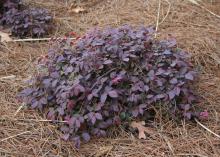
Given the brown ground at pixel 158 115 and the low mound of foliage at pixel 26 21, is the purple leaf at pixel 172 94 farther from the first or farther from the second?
the low mound of foliage at pixel 26 21

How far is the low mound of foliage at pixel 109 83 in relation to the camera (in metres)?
2.62

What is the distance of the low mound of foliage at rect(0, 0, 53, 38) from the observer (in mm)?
3883

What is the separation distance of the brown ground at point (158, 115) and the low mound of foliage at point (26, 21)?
5.5 inches

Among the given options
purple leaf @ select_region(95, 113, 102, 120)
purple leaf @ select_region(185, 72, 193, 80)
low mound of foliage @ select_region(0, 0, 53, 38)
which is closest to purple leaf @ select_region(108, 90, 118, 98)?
purple leaf @ select_region(95, 113, 102, 120)

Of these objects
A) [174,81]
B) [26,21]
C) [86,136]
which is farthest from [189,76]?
[26,21]

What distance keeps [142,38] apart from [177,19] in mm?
1184

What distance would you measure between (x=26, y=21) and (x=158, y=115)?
1804 mm

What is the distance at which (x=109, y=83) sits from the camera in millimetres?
2684

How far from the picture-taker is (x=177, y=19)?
3.97m

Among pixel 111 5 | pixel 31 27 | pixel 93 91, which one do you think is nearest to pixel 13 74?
pixel 31 27

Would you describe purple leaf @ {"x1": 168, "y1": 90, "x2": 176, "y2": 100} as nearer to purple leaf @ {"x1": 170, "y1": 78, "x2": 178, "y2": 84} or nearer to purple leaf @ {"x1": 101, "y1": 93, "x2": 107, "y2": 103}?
purple leaf @ {"x1": 170, "y1": 78, "x2": 178, "y2": 84}

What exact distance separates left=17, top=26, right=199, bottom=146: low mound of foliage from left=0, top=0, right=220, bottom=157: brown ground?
98 mm

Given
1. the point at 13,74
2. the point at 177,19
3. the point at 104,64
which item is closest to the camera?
the point at 104,64

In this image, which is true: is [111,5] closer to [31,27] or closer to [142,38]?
[31,27]
